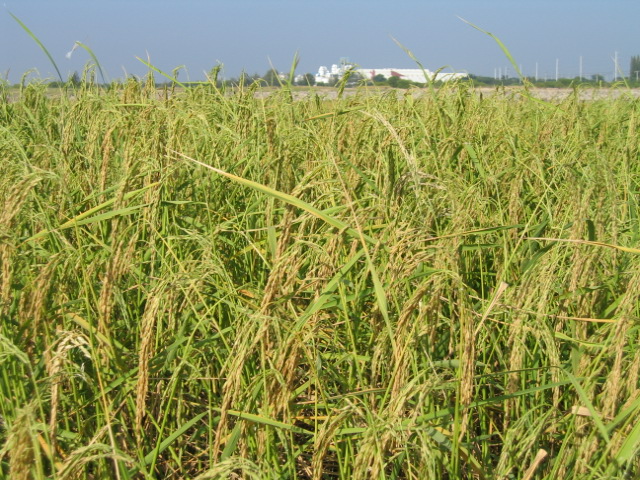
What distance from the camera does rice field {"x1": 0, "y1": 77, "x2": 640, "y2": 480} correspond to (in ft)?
3.87

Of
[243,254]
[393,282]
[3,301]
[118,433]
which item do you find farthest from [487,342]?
[3,301]

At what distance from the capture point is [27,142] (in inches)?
A: 113

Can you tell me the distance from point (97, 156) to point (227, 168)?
16.9 inches

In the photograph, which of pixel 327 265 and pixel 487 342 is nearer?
pixel 327 265

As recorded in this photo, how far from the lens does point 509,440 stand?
3.85 ft

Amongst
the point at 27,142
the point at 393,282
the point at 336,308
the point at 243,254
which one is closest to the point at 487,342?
the point at 336,308

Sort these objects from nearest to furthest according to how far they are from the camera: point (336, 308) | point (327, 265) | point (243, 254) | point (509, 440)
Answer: point (509, 440)
point (327, 265)
point (336, 308)
point (243, 254)

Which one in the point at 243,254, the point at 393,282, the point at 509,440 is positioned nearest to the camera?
the point at 509,440

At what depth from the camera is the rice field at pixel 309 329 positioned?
3.87 ft

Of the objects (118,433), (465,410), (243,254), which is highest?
(243,254)

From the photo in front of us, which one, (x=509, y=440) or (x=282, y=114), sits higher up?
(x=282, y=114)

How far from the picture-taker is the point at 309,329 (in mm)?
1448

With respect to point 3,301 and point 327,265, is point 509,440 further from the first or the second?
point 3,301

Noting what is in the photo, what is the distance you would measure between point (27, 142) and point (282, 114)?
42.5 inches
